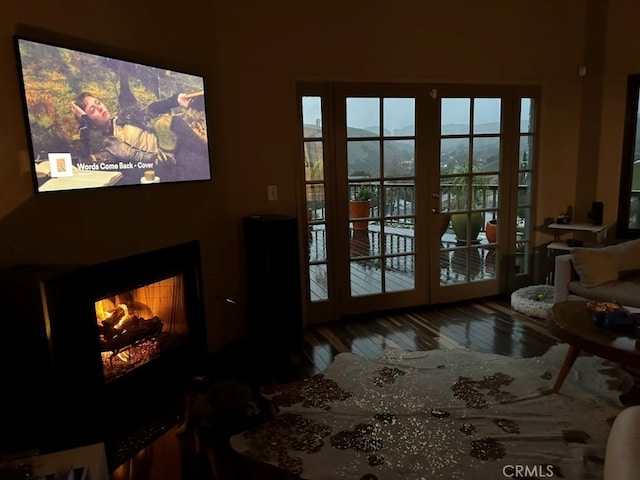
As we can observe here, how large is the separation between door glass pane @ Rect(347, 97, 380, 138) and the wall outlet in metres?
0.78

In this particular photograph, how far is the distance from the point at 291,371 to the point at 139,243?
51.4 inches

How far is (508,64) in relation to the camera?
4289mm

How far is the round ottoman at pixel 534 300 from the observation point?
404 centimetres

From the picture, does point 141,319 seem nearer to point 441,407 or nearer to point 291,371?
point 291,371

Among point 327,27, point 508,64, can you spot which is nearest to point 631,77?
point 508,64

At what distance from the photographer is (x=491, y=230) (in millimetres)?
4570

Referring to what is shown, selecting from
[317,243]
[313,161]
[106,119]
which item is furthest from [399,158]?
[106,119]

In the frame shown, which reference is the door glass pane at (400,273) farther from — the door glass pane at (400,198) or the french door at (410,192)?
the door glass pane at (400,198)

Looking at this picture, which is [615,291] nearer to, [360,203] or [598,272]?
[598,272]

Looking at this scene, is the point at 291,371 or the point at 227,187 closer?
the point at 291,371

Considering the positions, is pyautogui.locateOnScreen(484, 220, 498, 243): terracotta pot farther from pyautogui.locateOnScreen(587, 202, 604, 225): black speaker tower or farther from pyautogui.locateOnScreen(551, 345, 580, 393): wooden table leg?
pyautogui.locateOnScreen(551, 345, 580, 393): wooden table leg

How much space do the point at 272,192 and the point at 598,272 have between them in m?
2.61

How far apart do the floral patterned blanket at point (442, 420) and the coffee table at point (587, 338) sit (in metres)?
0.27

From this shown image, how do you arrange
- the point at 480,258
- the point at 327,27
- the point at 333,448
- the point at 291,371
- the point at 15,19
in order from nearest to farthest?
the point at 15,19 → the point at 333,448 → the point at 291,371 → the point at 327,27 → the point at 480,258
